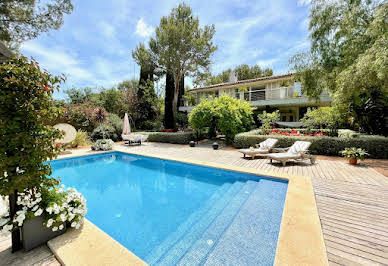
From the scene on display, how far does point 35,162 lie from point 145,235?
2.27 meters

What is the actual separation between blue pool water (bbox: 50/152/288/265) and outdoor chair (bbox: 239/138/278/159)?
1.96m

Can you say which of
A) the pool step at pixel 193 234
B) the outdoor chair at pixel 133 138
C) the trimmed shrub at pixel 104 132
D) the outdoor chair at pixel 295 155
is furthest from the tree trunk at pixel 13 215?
the trimmed shrub at pixel 104 132

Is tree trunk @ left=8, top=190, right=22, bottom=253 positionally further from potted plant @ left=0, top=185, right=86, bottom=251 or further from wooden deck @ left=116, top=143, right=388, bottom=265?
wooden deck @ left=116, top=143, right=388, bottom=265

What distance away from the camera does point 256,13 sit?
33.1 feet

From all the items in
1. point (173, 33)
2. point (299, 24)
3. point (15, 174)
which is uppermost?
point (173, 33)

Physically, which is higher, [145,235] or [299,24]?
[299,24]

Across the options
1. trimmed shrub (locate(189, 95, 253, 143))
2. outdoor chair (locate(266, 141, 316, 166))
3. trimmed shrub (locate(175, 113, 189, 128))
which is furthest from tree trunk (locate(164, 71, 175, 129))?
outdoor chair (locate(266, 141, 316, 166))

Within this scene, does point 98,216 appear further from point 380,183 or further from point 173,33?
point 173,33

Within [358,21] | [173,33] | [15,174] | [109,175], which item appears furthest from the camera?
[173,33]

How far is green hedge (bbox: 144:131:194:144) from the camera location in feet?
42.9

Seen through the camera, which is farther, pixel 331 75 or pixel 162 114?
pixel 162 114

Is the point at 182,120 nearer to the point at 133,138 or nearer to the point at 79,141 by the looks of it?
the point at 133,138

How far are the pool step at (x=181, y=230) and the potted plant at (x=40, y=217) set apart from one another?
1.25 metres

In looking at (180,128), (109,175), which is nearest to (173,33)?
(180,128)
